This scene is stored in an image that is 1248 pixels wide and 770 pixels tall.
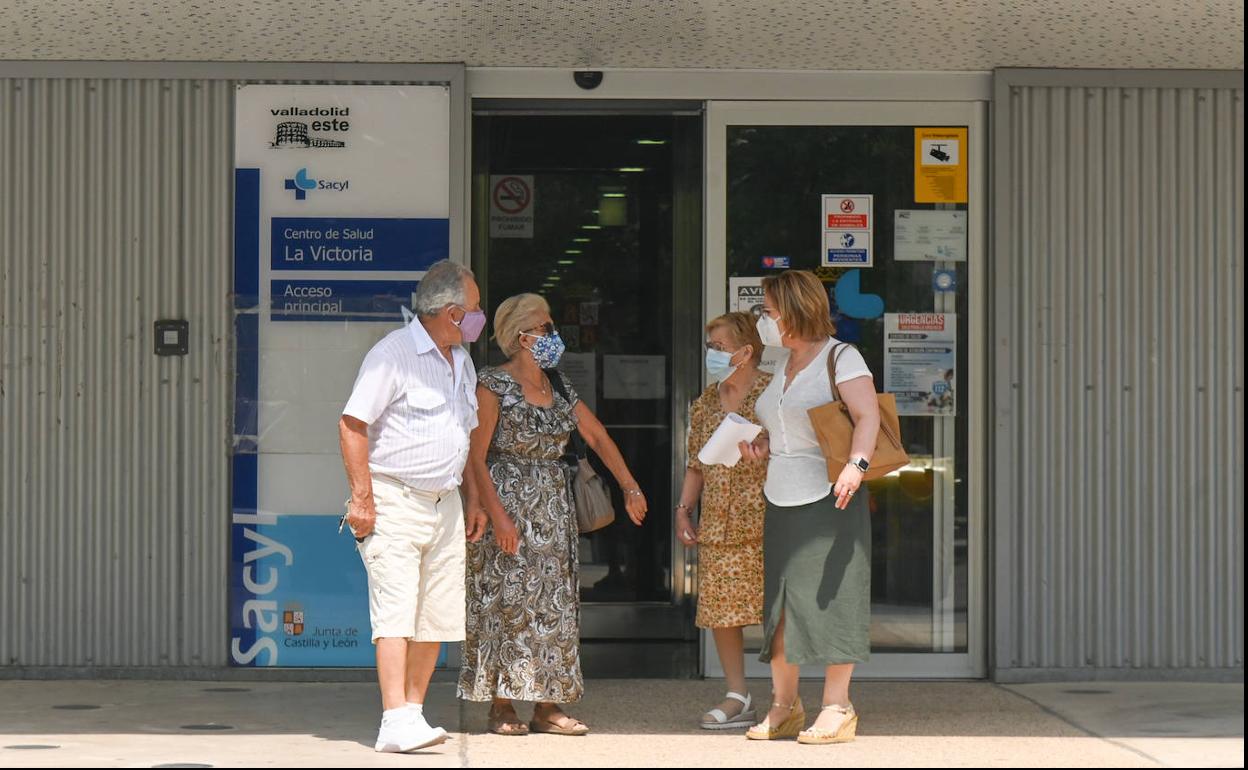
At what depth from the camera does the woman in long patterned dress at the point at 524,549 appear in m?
6.34

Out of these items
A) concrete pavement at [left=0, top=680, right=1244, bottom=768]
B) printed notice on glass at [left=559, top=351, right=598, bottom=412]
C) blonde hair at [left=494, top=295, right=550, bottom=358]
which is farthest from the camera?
printed notice on glass at [left=559, top=351, right=598, bottom=412]

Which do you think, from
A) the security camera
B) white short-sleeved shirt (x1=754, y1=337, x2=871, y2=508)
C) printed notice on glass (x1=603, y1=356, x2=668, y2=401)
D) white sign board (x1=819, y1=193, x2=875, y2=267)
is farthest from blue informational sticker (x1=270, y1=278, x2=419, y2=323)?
white short-sleeved shirt (x1=754, y1=337, x2=871, y2=508)

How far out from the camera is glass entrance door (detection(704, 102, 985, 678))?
26.0ft

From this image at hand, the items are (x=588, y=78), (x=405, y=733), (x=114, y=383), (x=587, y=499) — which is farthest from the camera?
(x=588, y=78)

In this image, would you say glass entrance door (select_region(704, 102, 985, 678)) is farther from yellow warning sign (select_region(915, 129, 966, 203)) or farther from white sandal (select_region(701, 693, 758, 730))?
white sandal (select_region(701, 693, 758, 730))

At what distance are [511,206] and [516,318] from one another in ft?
7.68

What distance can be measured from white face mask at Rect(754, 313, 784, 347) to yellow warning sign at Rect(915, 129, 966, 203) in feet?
6.12

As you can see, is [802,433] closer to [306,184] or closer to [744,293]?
[744,293]

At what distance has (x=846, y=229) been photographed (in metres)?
7.93

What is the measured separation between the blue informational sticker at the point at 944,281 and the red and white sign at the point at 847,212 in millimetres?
386

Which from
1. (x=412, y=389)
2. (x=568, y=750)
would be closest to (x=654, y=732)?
(x=568, y=750)

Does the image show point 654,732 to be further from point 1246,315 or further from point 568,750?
point 1246,315

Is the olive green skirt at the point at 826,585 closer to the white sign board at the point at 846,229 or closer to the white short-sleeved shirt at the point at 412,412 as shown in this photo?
the white short-sleeved shirt at the point at 412,412

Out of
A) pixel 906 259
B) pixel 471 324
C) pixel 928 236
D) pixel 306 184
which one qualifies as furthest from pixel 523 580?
pixel 928 236
